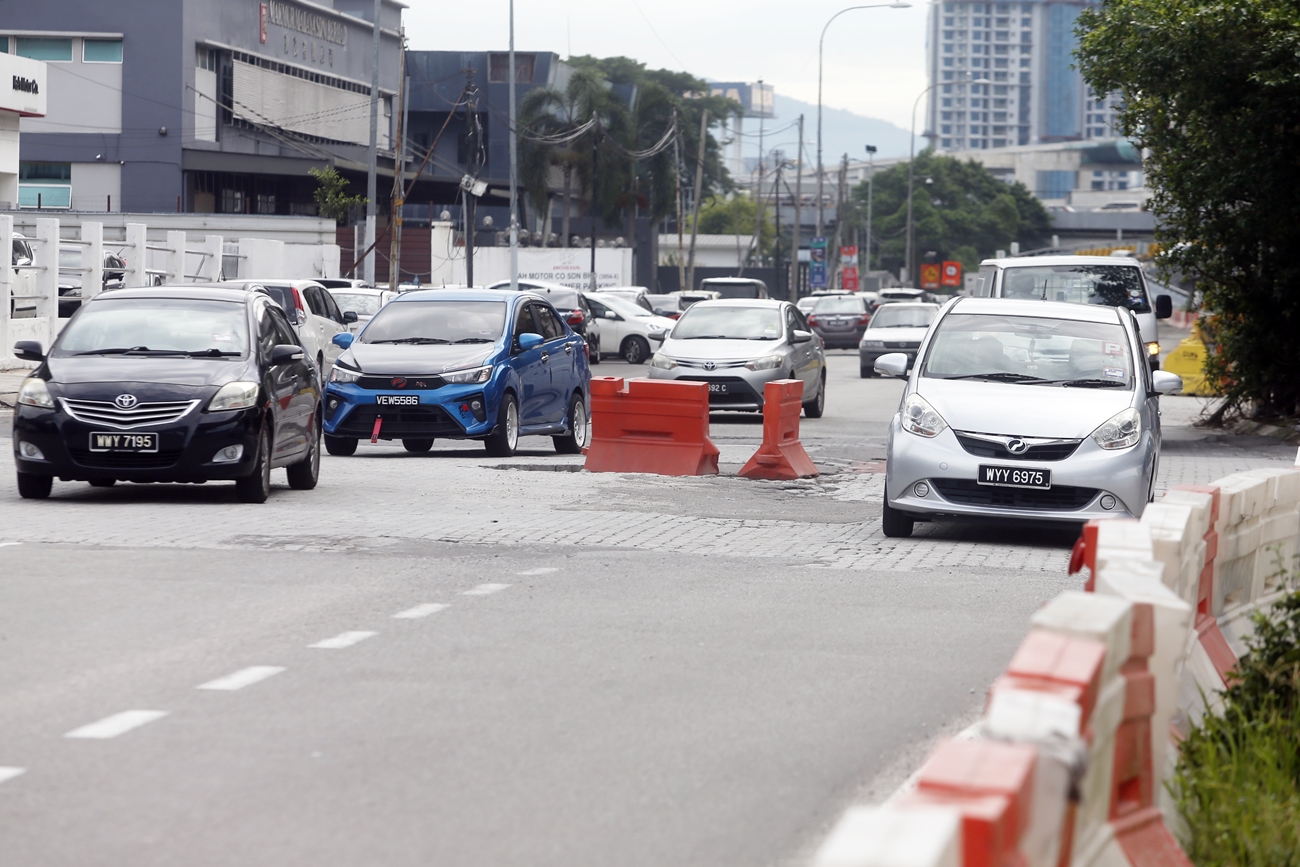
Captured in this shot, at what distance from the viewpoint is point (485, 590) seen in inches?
362

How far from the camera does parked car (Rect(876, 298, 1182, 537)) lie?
38.6 feet

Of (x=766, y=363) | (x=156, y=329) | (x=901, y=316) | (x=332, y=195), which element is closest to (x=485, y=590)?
(x=156, y=329)

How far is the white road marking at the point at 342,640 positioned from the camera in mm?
7516

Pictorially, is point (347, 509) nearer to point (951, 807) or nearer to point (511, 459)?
point (511, 459)

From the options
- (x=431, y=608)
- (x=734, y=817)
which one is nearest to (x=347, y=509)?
(x=431, y=608)

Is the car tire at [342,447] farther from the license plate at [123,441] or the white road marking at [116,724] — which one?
the white road marking at [116,724]

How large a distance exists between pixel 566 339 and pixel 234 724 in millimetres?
14334

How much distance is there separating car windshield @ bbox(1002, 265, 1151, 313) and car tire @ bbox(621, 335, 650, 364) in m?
20.5

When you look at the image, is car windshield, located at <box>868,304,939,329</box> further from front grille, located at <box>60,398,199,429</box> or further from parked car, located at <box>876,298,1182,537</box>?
front grille, located at <box>60,398,199,429</box>

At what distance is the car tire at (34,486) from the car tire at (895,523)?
5919mm

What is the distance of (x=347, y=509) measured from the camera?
42.9ft

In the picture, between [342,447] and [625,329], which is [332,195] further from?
[342,447]

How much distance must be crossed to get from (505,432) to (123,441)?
19.1 ft

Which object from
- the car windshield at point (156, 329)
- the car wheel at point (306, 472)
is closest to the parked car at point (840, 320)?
the car wheel at point (306, 472)
